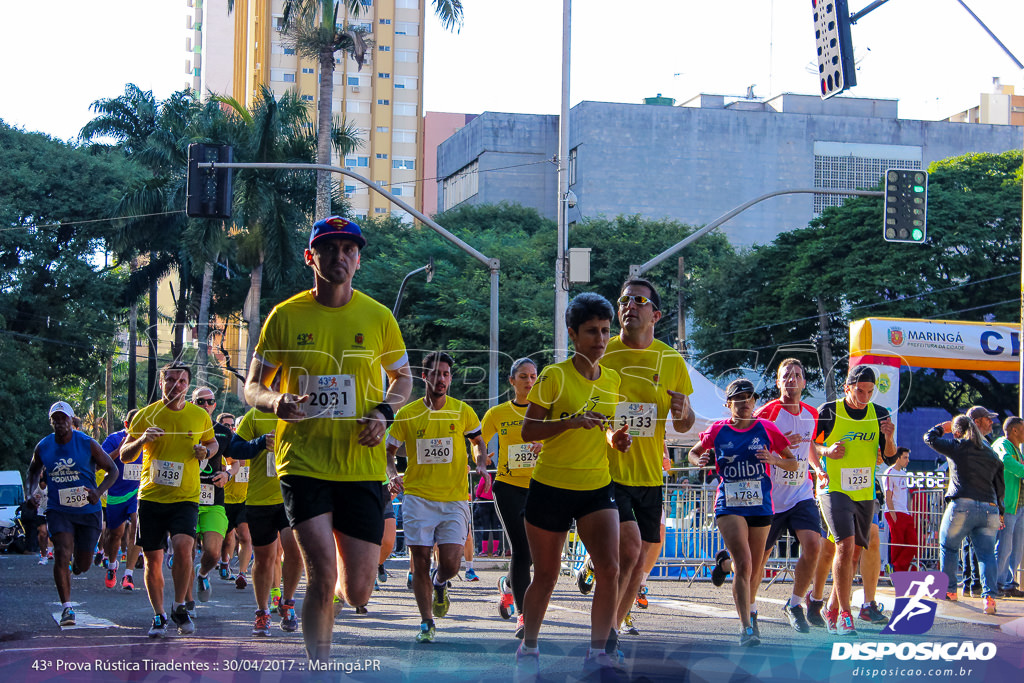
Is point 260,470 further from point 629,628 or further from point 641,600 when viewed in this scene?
point 641,600

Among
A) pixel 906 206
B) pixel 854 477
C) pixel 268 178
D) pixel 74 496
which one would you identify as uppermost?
pixel 268 178

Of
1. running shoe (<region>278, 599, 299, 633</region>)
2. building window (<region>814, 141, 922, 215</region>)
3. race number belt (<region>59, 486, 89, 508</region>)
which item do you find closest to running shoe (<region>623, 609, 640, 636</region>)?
running shoe (<region>278, 599, 299, 633</region>)

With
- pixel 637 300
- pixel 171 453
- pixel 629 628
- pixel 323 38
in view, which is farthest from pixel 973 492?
pixel 323 38

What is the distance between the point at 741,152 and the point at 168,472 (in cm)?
6138

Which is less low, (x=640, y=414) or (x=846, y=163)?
(x=846, y=163)

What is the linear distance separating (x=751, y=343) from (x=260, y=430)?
38979 mm

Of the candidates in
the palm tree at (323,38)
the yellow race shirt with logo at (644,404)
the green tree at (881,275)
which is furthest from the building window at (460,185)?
the yellow race shirt with logo at (644,404)

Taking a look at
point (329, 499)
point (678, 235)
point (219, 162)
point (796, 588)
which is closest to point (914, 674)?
point (796, 588)

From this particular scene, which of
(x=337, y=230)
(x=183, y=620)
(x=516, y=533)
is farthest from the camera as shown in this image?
(x=183, y=620)

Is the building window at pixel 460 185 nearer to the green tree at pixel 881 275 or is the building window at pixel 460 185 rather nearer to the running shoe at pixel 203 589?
the green tree at pixel 881 275

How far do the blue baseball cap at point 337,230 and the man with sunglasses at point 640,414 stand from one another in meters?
2.17

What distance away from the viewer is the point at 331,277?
19.1 ft

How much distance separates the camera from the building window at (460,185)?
75.1m

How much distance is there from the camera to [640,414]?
751 centimetres
